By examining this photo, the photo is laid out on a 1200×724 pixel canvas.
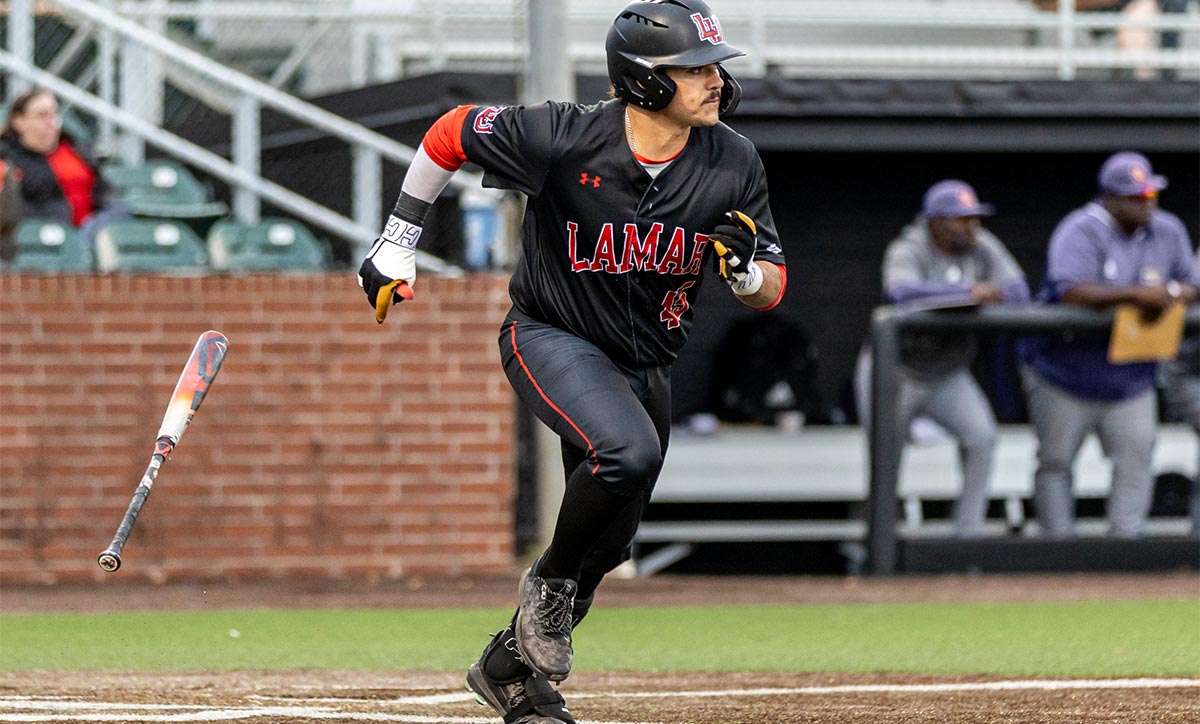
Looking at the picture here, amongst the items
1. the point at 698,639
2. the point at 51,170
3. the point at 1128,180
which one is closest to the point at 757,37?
the point at 1128,180

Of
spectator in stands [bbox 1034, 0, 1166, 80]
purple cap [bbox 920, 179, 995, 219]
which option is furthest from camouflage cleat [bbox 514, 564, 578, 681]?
spectator in stands [bbox 1034, 0, 1166, 80]

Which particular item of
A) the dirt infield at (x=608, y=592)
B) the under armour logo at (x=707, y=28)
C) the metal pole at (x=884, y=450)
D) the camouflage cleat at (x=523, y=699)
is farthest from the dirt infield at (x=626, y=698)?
the metal pole at (x=884, y=450)

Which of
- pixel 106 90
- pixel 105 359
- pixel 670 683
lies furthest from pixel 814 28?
pixel 670 683

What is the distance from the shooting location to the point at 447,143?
4.75 metres

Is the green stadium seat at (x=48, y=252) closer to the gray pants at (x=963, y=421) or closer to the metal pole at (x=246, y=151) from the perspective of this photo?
the metal pole at (x=246, y=151)

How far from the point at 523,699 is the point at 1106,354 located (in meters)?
5.84

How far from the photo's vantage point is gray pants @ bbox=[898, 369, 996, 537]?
974cm

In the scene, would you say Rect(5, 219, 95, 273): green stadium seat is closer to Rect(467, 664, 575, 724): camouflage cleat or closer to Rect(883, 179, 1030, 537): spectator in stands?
Rect(883, 179, 1030, 537): spectator in stands

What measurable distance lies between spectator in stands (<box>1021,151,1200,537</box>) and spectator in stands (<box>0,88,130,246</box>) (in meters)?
5.21

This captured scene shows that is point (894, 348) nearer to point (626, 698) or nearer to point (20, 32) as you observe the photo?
point (626, 698)

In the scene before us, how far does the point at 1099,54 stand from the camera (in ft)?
40.5

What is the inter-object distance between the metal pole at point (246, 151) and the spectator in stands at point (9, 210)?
4.24ft

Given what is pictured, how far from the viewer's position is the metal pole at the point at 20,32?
10734 mm

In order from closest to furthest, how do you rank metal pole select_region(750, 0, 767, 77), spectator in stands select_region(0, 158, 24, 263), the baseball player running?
the baseball player running, spectator in stands select_region(0, 158, 24, 263), metal pole select_region(750, 0, 767, 77)
